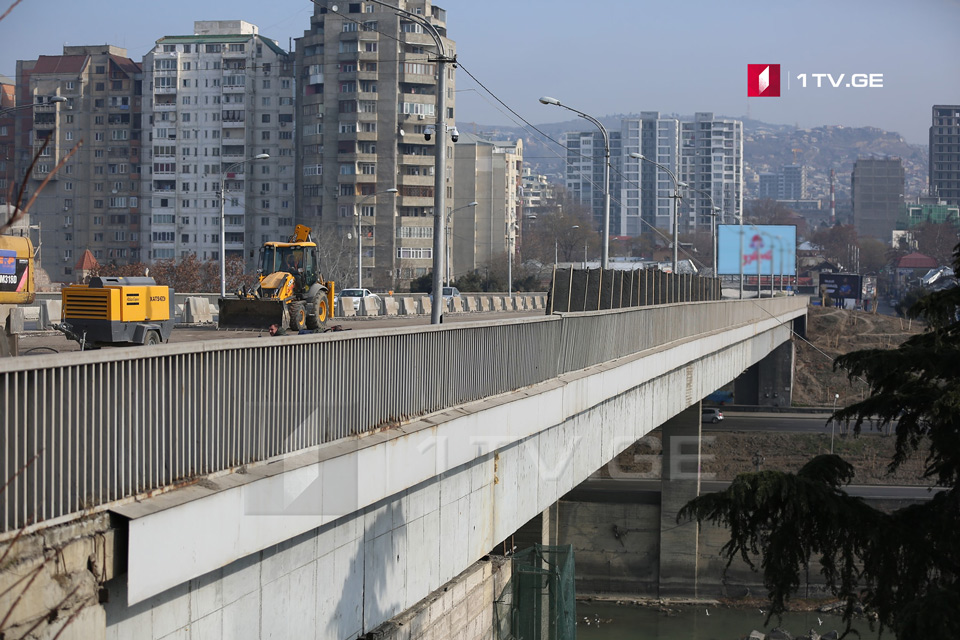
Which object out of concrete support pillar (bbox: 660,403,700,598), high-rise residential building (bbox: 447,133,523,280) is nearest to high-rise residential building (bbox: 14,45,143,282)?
high-rise residential building (bbox: 447,133,523,280)

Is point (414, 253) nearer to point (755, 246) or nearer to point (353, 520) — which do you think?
point (755, 246)

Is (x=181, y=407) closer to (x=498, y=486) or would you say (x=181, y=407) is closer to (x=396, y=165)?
(x=498, y=486)

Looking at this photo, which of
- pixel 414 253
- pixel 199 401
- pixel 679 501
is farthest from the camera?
pixel 414 253

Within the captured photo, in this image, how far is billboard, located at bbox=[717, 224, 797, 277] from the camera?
285ft

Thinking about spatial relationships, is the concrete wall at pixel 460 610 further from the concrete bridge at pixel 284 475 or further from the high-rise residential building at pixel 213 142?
the high-rise residential building at pixel 213 142

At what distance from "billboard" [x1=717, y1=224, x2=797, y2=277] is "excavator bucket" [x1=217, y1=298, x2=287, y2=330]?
6566 centimetres

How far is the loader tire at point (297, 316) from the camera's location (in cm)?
2508

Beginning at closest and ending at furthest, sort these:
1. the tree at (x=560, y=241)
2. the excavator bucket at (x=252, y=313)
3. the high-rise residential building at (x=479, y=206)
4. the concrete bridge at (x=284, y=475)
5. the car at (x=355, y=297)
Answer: the concrete bridge at (x=284, y=475)
the excavator bucket at (x=252, y=313)
the car at (x=355, y=297)
the high-rise residential building at (x=479, y=206)
the tree at (x=560, y=241)

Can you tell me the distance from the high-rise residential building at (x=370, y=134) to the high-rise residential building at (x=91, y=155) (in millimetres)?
17087

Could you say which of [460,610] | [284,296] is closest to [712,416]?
[284,296]

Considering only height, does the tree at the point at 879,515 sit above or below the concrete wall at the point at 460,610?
above

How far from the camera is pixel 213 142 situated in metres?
112

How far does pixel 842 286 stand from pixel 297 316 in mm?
112034

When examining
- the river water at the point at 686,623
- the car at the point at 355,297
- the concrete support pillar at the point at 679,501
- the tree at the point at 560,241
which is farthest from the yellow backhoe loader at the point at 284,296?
the tree at the point at 560,241
